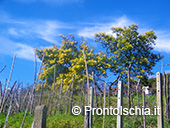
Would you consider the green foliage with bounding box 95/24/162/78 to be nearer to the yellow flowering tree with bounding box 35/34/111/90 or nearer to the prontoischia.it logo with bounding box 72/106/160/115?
the yellow flowering tree with bounding box 35/34/111/90

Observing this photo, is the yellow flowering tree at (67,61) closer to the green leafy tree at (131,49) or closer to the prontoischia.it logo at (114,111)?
the green leafy tree at (131,49)

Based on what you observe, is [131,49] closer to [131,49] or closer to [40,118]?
[131,49]

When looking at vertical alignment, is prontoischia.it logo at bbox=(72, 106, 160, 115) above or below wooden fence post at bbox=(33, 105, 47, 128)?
above

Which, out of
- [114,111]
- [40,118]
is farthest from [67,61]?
[40,118]

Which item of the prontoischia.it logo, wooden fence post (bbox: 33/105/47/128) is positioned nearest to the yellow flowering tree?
the prontoischia.it logo

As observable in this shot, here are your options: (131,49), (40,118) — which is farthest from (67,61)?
(40,118)

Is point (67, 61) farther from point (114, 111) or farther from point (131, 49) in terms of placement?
point (114, 111)

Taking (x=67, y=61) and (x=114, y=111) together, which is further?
(x=67, y=61)

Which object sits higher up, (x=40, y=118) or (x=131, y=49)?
(x=131, y=49)

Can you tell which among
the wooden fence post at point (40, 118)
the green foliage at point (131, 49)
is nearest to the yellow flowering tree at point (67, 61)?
the green foliage at point (131, 49)

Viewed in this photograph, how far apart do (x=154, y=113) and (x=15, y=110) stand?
539 cm

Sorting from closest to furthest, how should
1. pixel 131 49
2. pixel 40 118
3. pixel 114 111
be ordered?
pixel 40 118, pixel 114 111, pixel 131 49

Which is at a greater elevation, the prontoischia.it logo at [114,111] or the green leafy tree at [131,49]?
the green leafy tree at [131,49]

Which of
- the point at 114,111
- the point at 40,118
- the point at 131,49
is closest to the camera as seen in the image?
the point at 40,118
